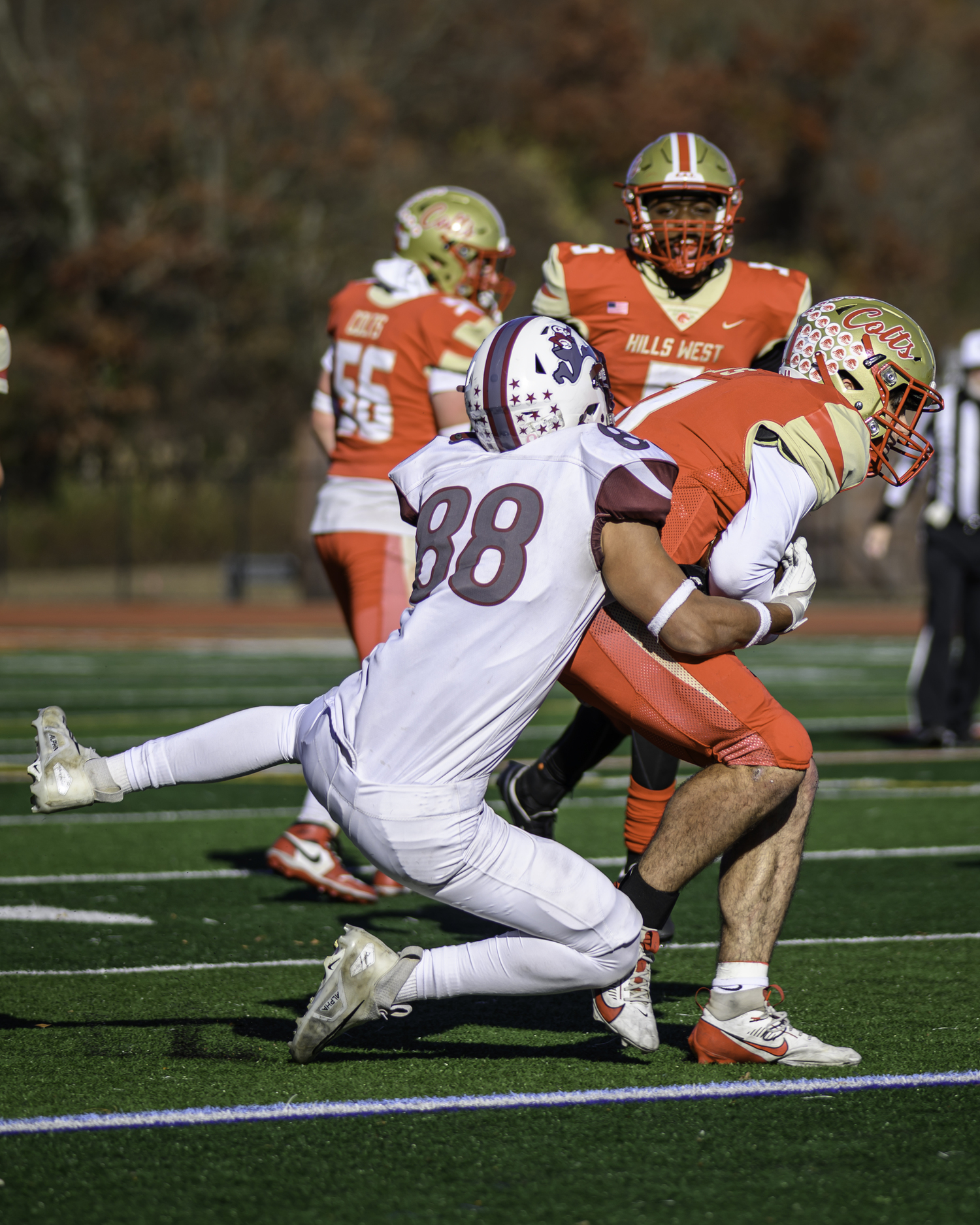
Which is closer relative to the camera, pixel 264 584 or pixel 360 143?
pixel 264 584

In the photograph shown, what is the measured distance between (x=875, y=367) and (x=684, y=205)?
57.5 inches

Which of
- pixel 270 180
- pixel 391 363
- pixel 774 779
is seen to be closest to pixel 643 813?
pixel 774 779

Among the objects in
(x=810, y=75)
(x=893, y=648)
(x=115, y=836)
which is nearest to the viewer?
(x=115, y=836)

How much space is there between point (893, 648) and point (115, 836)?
11.6 meters

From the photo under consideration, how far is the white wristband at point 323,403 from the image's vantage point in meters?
6.02

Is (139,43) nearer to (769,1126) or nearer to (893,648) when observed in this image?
(893,648)

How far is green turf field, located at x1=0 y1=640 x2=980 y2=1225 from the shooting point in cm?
280

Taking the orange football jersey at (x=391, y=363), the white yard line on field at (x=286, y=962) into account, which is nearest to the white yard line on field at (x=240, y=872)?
the white yard line on field at (x=286, y=962)

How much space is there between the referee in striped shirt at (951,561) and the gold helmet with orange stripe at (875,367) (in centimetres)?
547

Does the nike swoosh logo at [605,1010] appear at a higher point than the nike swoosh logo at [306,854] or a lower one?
higher

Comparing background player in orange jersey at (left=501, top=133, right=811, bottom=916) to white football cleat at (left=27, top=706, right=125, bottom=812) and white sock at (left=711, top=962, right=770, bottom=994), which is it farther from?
white football cleat at (left=27, top=706, right=125, bottom=812)

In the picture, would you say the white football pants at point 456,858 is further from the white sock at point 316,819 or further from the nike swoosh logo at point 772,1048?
the white sock at point 316,819

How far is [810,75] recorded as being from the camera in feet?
140

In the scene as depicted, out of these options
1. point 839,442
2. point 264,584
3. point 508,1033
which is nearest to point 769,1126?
point 508,1033
